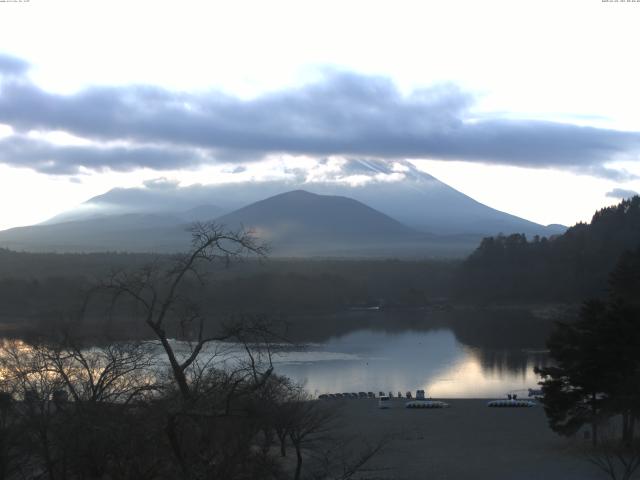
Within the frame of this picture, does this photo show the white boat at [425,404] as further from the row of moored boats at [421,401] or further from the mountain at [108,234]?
the mountain at [108,234]

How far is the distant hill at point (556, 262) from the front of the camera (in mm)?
41688

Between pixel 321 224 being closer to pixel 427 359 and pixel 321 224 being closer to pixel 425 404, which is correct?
pixel 427 359

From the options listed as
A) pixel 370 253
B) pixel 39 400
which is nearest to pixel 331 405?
pixel 39 400

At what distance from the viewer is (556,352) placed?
1100cm

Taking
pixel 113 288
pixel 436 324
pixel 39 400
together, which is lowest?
pixel 436 324

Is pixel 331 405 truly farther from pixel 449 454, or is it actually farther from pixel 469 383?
pixel 469 383

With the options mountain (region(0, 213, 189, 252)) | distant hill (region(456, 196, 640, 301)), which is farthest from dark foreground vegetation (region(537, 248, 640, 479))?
mountain (region(0, 213, 189, 252))

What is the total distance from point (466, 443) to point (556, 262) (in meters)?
34.6

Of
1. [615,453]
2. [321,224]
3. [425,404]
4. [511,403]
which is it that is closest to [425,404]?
[425,404]

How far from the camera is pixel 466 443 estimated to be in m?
→ 12.1

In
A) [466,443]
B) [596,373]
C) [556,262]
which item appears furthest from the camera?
[556,262]

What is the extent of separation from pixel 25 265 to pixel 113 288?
40.9 metres

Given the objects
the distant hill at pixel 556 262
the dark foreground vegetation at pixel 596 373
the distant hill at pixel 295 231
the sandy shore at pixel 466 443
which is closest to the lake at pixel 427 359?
the sandy shore at pixel 466 443

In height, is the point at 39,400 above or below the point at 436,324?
above
